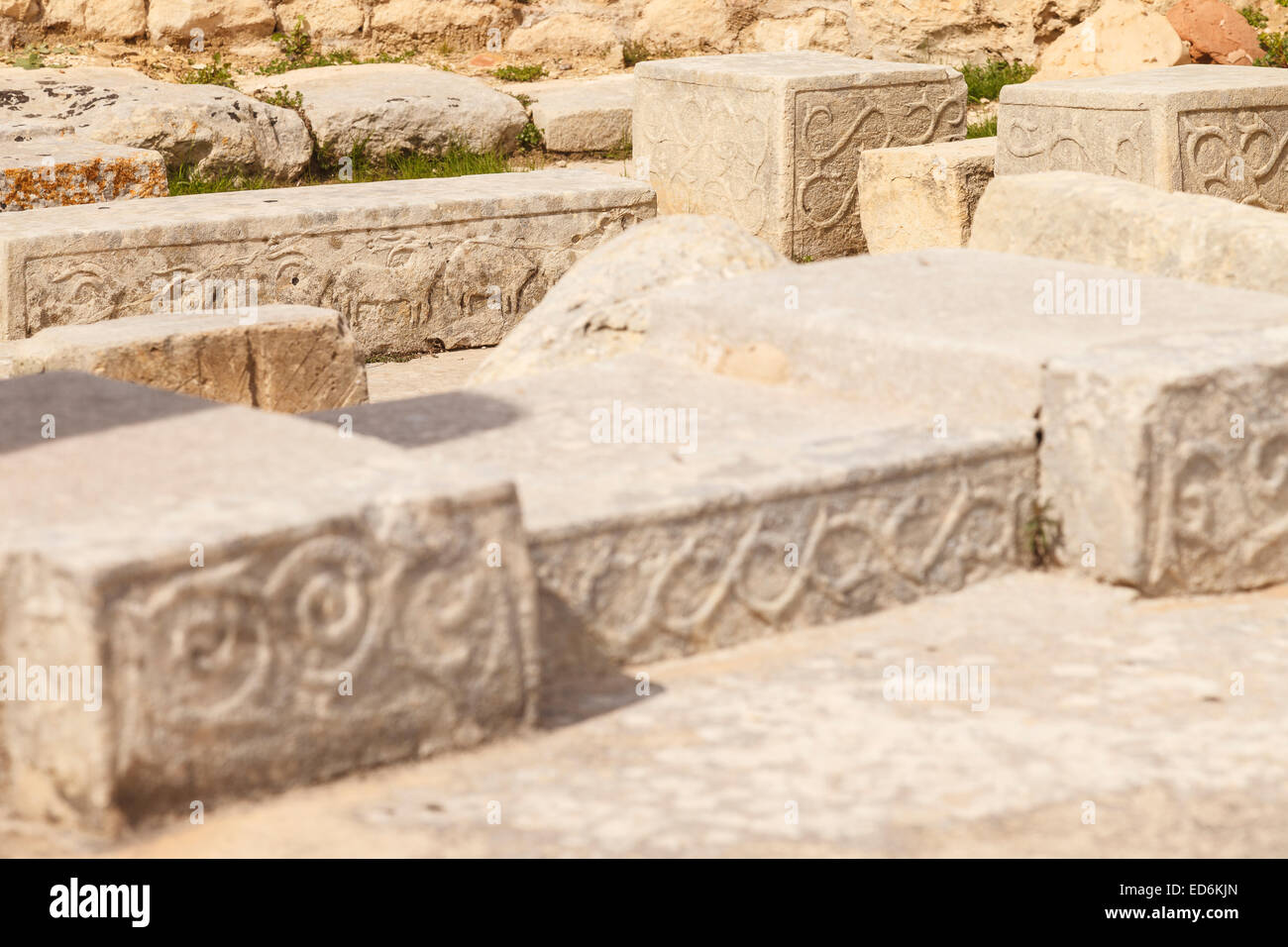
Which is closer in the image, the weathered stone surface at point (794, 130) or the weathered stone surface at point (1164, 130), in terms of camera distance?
the weathered stone surface at point (1164, 130)

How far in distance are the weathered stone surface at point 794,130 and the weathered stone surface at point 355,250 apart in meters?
0.77

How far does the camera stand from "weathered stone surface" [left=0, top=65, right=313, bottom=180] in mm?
7168

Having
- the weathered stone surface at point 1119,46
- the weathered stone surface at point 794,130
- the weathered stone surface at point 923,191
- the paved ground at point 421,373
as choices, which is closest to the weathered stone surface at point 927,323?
the paved ground at point 421,373

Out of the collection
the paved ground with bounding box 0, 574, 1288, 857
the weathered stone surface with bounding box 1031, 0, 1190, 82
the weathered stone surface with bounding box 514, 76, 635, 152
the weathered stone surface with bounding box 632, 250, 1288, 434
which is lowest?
the paved ground with bounding box 0, 574, 1288, 857

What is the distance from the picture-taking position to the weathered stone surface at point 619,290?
442cm

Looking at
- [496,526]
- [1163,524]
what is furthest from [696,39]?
[496,526]

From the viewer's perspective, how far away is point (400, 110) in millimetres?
8117

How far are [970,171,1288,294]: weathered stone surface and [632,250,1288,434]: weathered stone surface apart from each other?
48 centimetres

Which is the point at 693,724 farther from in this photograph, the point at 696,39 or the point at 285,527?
the point at 696,39

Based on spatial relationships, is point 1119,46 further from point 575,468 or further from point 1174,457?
point 575,468

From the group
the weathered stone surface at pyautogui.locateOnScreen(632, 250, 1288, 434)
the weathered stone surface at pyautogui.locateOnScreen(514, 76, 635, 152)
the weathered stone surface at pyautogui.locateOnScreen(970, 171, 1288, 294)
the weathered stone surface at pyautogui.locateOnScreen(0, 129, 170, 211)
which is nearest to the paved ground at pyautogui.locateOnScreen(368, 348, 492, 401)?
the weathered stone surface at pyautogui.locateOnScreen(0, 129, 170, 211)

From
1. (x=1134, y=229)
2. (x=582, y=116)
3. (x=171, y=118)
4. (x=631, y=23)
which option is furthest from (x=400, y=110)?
(x=1134, y=229)

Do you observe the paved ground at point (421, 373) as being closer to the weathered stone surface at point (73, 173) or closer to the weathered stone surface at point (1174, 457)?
the weathered stone surface at point (73, 173)

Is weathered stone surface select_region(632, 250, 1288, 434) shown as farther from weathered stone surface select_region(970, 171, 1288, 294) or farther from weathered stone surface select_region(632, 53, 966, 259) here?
weathered stone surface select_region(632, 53, 966, 259)
